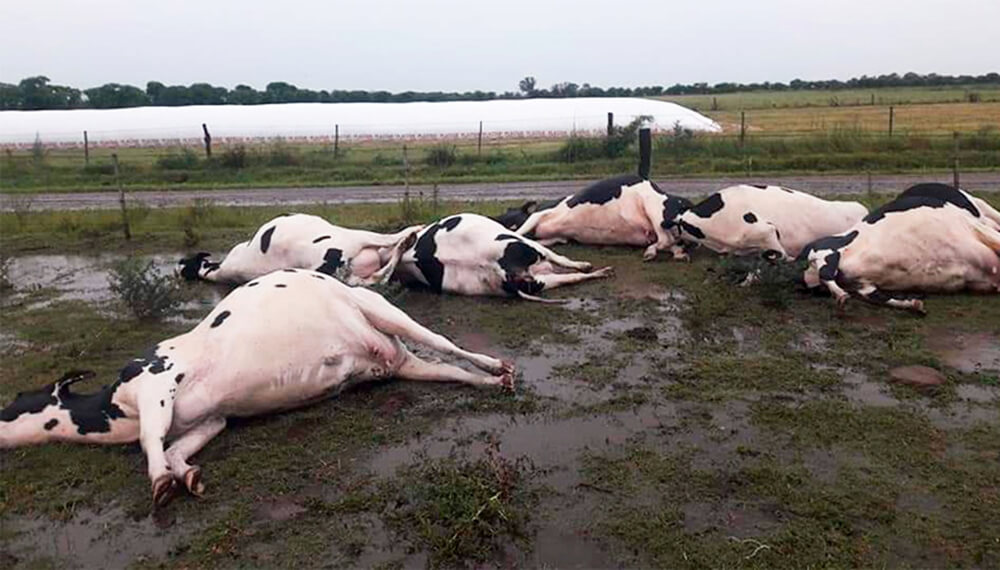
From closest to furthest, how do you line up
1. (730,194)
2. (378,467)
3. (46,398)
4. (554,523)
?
1. (554,523)
2. (378,467)
3. (46,398)
4. (730,194)

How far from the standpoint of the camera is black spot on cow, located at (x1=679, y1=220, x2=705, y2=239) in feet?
31.3

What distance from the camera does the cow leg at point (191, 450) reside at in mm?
4285

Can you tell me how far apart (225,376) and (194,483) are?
0.76 m

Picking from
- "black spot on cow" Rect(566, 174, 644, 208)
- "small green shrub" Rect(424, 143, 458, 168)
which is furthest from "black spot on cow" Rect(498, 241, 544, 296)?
"small green shrub" Rect(424, 143, 458, 168)

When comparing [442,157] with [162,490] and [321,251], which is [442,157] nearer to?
[321,251]

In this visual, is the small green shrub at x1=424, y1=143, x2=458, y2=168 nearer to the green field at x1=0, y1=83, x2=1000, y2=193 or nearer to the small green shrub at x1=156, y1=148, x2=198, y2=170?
the green field at x1=0, y1=83, x2=1000, y2=193

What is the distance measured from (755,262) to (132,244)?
9757 millimetres

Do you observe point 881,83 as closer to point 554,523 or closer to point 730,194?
point 730,194

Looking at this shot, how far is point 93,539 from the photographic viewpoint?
3.95 meters

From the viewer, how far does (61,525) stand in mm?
4129

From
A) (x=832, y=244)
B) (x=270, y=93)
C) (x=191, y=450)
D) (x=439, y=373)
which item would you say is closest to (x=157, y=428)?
(x=191, y=450)

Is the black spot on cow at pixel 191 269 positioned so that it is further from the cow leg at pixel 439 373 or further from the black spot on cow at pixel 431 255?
the cow leg at pixel 439 373

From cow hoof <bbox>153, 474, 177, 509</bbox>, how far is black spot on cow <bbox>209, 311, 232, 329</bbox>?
1.18 meters

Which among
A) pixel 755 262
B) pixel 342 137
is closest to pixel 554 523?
pixel 755 262
